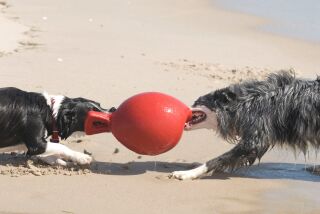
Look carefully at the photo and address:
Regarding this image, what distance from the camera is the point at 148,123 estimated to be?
552 cm

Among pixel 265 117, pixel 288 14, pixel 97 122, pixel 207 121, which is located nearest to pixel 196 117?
pixel 207 121

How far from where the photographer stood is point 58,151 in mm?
5945

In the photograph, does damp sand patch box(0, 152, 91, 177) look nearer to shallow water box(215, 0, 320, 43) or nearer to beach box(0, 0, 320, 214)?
beach box(0, 0, 320, 214)

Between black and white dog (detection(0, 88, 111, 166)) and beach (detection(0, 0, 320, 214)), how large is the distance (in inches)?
8.3

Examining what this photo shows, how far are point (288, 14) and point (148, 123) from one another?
11.6 meters

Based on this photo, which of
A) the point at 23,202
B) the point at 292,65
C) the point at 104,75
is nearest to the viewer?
the point at 23,202

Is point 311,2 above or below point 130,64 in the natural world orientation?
above

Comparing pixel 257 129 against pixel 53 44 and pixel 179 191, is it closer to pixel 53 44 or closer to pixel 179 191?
pixel 179 191

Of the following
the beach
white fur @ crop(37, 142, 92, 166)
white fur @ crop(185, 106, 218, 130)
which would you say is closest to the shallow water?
the beach

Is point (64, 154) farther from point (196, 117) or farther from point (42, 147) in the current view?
point (196, 117)

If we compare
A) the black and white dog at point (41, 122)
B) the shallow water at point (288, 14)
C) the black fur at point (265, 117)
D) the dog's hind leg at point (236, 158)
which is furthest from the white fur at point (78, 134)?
the shallow water at point (288, 14)

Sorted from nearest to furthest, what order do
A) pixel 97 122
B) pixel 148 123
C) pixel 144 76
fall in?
pixel 148 123 < pixel 97 122 < pixel 144 76

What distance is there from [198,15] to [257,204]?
11.3 m

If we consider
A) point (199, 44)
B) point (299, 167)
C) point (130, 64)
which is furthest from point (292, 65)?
Result: point (299, 167)
